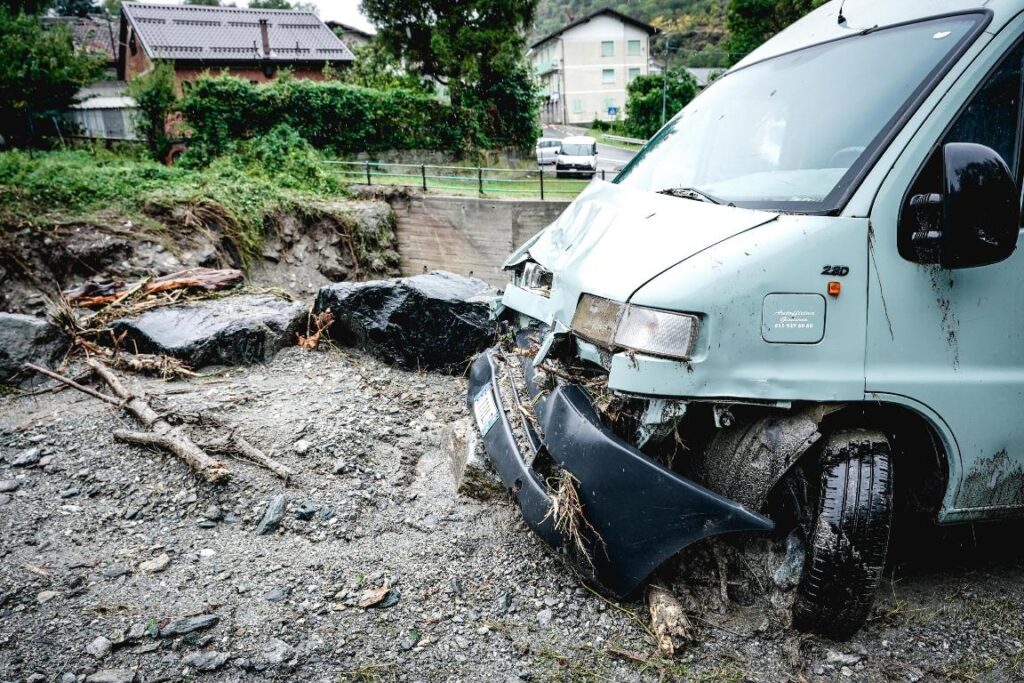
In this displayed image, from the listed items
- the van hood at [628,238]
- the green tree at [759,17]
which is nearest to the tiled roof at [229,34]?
the green tree at [759,17]

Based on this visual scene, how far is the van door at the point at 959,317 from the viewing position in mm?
2652

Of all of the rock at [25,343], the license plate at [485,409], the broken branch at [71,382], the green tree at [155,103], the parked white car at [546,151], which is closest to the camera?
the license plate at [485,409]

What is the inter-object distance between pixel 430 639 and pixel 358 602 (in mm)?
425

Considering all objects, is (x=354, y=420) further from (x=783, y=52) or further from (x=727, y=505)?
(x=783, y=52)

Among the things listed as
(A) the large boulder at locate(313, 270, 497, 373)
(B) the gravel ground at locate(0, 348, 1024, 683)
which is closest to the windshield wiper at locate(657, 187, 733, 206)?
(B) the gravel ground at locate(0, 348, 1024, 683)

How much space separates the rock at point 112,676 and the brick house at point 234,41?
3136 cm

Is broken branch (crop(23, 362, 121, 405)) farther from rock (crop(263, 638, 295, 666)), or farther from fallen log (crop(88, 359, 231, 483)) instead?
rock (crop(263, 638, 295, 666))

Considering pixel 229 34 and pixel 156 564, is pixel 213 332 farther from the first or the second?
pixel 229 34

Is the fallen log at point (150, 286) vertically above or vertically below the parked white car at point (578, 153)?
below

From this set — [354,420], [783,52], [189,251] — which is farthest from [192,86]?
[783,52]

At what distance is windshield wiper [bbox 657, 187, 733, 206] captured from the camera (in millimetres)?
3211

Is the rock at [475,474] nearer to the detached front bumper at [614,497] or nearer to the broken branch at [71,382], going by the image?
the detached front bumper at [614,497]

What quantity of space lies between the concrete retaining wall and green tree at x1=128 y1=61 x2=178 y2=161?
776 cm

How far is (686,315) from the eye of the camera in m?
2.61
